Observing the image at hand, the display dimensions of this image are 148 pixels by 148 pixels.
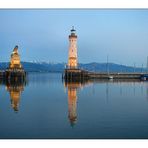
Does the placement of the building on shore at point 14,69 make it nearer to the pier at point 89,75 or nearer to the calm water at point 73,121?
the pier at point 89,75

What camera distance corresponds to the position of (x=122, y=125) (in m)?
7.85

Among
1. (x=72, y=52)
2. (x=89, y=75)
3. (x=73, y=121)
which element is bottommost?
(x=73, y=121)

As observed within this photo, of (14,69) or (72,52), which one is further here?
(14,69)

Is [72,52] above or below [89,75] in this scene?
above

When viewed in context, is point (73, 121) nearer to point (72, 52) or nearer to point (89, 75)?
point (72, 52)

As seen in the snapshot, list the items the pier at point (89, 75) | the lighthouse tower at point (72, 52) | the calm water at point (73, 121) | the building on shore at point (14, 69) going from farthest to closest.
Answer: the building on shore at point (14, 69), the pier at point (89, 75), the lighthouse tower at point (72, 52), the calm water at point (73, 121)

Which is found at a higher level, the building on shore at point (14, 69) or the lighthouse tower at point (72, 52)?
the lighthouse tower at point (72, 52)

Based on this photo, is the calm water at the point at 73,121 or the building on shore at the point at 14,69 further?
the building on shore at the point at 14,69

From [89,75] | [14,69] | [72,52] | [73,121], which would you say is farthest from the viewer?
[89,75]

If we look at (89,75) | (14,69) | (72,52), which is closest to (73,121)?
(72,52)

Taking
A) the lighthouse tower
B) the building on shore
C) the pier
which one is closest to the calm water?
the lighthouse tower

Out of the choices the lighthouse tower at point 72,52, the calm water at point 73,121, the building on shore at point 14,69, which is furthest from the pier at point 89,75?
the calm water at point 73,121
